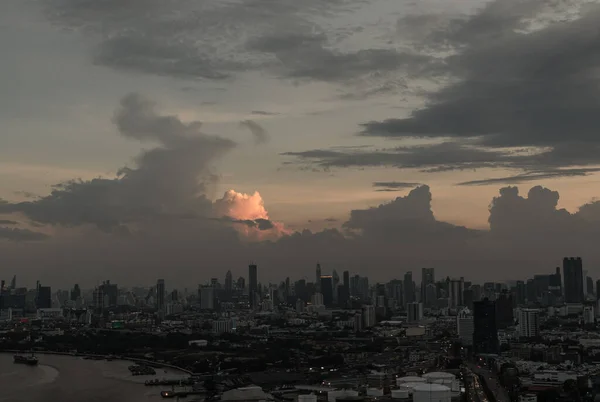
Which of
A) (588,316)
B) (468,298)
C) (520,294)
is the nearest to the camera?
(588,316)

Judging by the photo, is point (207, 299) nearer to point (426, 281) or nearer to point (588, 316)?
point (426, 281)

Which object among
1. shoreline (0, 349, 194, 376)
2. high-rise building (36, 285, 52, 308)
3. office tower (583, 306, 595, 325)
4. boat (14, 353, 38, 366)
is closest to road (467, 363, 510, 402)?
shoreline (0, 349, 194, 376)

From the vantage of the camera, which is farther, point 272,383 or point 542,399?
point 272,383

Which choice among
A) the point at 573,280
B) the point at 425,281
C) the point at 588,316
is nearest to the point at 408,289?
the point at 425,281

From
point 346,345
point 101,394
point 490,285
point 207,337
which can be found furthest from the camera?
point 490,285

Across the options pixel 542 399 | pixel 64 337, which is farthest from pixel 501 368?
pixel 64 337

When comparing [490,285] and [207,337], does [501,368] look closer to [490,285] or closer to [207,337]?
[207,337]
